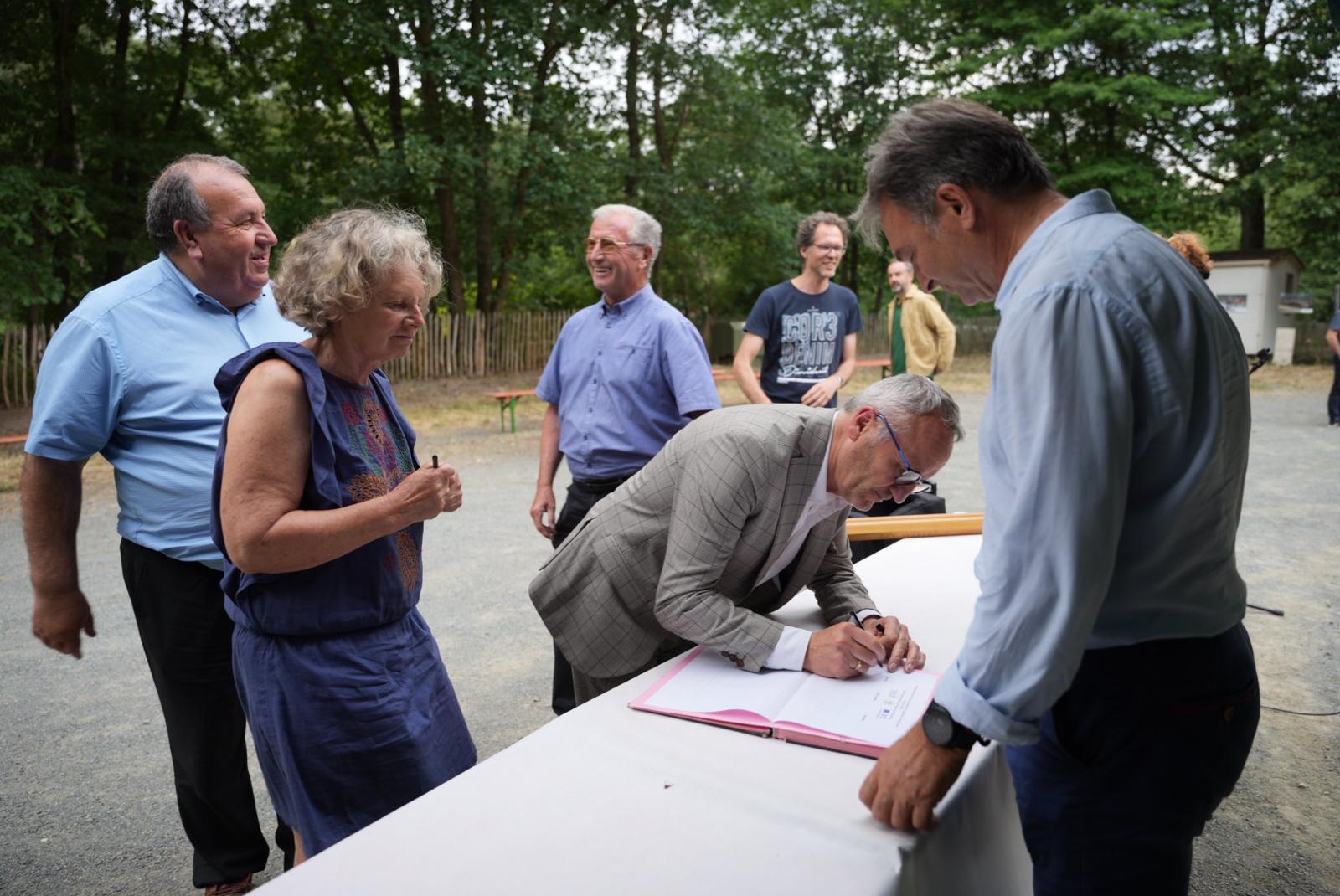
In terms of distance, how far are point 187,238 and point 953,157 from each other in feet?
6.20

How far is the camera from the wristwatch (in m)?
1.29

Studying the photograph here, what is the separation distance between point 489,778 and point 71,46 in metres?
17.3

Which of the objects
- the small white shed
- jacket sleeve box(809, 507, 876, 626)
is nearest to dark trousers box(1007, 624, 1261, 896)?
jacket sleeve box(809, 507, 876, 626)

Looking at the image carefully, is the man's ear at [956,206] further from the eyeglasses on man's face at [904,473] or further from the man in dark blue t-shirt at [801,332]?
the man in dark blue t-shirt at [801,332]

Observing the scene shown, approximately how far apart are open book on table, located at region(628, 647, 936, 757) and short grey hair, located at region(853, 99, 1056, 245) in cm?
87

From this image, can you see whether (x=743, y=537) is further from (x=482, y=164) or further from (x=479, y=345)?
(x=482, y=164)

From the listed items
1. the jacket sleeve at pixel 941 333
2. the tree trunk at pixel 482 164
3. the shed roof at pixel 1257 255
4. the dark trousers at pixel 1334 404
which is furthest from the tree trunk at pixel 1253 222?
the jacket sleeve at pixel 941 333

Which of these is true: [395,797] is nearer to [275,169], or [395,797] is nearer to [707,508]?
[707,508]

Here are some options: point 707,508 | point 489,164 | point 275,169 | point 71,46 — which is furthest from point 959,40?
point 707,508

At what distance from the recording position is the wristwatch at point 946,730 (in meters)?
1.29

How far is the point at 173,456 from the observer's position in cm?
228

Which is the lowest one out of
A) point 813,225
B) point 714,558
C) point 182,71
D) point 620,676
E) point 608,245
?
point 620,676

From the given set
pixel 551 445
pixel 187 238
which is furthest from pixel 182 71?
pixel 187 238

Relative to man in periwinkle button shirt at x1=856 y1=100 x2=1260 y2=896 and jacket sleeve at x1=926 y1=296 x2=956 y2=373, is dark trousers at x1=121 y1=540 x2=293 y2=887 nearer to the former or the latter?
man in periwinkle button shirt at x1=856 y1=100 x2=1260 y2=896
